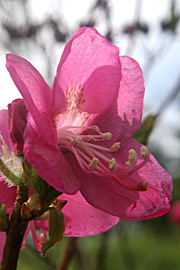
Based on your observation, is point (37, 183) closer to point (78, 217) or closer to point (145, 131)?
point (78, 217)

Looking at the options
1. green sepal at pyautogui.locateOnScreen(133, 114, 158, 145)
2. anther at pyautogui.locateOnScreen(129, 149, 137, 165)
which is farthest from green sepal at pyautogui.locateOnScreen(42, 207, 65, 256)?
green sepal at pyautogui.locateOnScreen(133, 114, 158, 145)

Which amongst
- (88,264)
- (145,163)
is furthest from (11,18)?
(145,163)

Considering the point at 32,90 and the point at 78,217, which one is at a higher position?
the point at 32,90

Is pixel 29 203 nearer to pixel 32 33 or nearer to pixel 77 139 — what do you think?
pixel 77 139

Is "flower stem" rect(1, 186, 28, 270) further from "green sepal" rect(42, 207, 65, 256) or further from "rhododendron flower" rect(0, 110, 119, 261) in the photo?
"rhododendron flower" rect(0, 110, 119, 261)

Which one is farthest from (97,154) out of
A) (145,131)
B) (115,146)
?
(145,131)

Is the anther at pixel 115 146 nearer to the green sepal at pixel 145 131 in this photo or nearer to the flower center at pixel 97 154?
the flower center at pixel 97 154

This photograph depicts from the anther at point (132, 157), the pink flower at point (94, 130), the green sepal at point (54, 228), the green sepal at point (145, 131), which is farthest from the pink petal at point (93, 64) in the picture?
the green sepal at point (145, 131)
